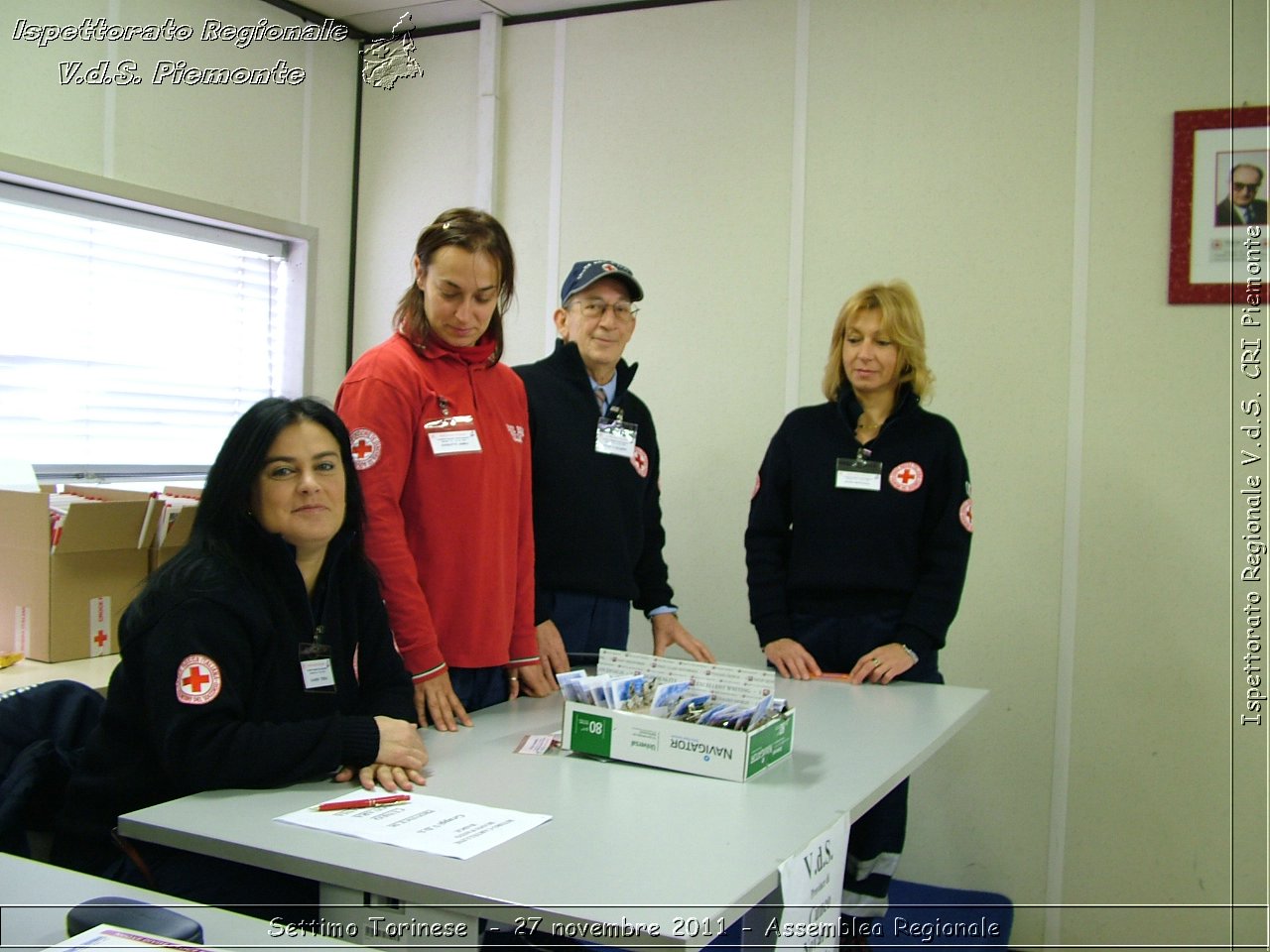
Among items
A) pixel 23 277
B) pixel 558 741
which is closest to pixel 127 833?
pixel 558 741

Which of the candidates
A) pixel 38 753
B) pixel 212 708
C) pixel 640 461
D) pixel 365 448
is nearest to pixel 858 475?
pixel 640 461

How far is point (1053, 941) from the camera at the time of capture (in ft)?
10.4

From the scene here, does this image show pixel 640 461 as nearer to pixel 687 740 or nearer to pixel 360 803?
pixel 687 740

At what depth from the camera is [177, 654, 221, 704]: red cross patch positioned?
5.17 feet

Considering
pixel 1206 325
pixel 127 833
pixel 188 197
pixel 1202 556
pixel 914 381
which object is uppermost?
pixel 188 197

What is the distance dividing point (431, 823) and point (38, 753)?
71 cm

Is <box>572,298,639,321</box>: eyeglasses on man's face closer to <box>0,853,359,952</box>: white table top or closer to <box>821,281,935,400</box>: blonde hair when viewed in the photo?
<box>821,281,935,400</box>: blonde hair

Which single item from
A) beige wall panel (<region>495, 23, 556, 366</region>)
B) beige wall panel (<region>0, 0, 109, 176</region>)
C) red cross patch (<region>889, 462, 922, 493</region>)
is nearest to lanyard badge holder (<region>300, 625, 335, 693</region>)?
red cross patch (<region>889, 462, 922, 493</region>)

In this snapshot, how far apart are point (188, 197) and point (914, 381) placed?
245 centimetres

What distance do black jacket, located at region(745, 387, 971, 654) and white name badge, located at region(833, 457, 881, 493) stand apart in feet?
0.04

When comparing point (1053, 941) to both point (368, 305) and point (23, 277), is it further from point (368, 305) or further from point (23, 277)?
point (23, 277)

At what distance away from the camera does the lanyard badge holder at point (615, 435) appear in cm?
258

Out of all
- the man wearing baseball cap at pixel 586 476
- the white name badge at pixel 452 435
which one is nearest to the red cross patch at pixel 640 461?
the man wearing baseball cap at pixel 586 476

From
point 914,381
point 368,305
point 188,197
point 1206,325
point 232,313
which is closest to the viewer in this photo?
point 914,381
